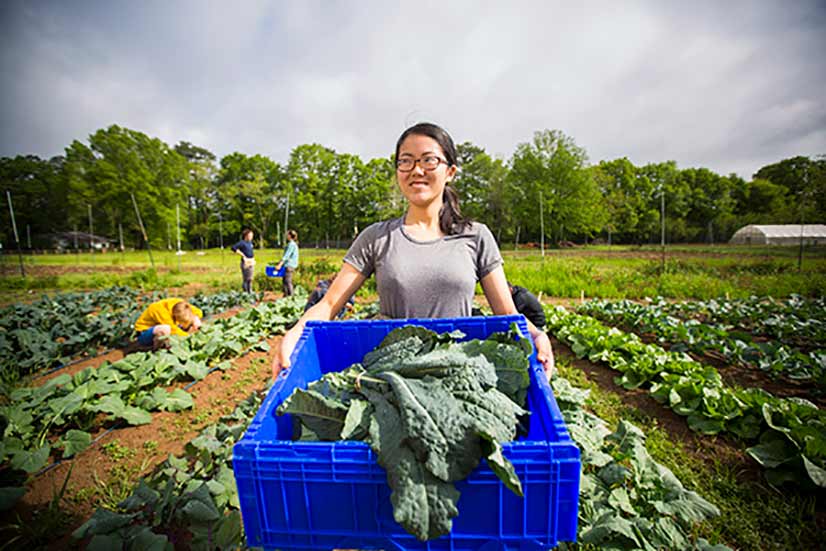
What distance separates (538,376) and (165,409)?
4.20 meters

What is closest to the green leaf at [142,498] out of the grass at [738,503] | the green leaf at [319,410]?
the green leaf at [319,410]

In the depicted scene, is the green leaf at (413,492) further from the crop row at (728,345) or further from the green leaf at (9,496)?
the crop row at (728,345)

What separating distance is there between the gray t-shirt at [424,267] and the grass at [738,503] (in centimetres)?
217

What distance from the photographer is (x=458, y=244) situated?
1.97m

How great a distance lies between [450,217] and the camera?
2.12 m

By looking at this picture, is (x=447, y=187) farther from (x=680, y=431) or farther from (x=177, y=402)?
(x=177, y=402)

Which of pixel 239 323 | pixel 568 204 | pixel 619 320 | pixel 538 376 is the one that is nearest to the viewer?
pixel 538 376

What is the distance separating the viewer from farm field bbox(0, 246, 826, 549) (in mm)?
2092

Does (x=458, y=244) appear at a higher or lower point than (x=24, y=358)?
higher

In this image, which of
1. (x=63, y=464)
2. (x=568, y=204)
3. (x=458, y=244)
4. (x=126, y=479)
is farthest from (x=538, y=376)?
(x=568, y=204)

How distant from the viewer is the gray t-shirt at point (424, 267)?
1899mm

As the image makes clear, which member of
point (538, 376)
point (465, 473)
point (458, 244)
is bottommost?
point (465, 473)

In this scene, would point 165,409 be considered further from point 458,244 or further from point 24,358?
point 458,244

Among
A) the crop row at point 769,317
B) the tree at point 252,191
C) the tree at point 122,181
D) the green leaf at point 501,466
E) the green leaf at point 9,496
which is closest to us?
the green leaf at point 501,466
